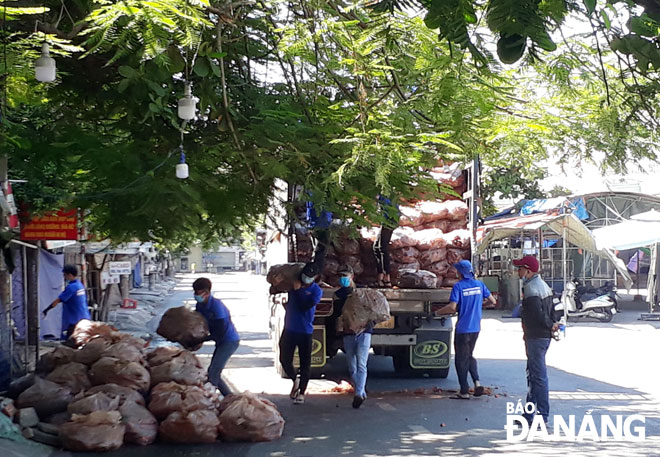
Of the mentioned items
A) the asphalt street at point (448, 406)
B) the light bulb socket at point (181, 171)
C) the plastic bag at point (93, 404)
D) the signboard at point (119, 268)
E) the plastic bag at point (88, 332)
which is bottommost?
the asphalt street at point (448, 406)

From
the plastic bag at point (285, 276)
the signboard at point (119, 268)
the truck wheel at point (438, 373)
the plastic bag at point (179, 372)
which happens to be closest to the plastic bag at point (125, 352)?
the plastic bag at point (179, 372)

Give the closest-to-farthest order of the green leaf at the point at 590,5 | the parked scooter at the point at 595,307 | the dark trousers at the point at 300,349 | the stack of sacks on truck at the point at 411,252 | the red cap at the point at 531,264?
1. the green leaf at the point at 590,5
2. the red cap at the point at 531,264
3. the dark trousers at the point at 300,349
4. the stack of sacks on truck at the point at 411,252
5. the parked scooter at the point at 595,307

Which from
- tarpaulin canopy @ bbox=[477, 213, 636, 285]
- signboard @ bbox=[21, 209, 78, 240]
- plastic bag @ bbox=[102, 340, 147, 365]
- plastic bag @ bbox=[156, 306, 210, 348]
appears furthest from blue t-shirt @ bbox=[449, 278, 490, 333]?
tarpaulin canopy @ bbox=[477, 213, 636, 285]

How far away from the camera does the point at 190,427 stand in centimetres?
754

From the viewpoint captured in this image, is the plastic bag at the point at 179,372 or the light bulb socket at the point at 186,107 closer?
the light bulb socket at the point at 186,107

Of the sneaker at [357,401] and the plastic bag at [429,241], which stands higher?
the plastic bag at [429,241]

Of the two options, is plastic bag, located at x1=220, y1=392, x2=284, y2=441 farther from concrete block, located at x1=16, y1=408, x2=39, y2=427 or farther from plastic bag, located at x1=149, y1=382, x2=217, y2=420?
concrete block, located at x1=16, y1=408, x2=39, y2=427

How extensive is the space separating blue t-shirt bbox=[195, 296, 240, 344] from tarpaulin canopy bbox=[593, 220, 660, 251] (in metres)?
15.8

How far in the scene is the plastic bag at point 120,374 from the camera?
824 centimetres

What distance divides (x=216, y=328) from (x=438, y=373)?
4240 millimetres

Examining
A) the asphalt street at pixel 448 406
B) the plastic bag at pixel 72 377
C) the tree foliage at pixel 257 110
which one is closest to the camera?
the tree foliage at pixel 257 110

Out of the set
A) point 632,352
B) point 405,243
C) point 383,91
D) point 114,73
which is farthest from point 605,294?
point 114,73

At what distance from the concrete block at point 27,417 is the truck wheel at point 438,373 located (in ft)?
19.4

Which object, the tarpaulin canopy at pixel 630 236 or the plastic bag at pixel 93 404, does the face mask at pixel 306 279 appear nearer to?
the plastic bag at pixel 93 404
